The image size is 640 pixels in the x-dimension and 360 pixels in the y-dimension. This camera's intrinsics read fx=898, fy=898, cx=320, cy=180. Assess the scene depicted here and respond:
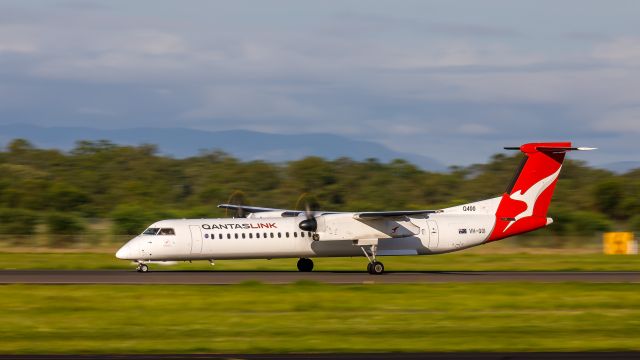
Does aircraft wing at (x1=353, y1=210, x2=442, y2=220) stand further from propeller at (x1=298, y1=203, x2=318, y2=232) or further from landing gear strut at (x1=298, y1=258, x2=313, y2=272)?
landing gear strut at (x1=298, y1=258, x2=313, y2=272)

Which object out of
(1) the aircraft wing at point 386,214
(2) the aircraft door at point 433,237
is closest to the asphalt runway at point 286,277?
(2) the aircraft door at point 433,237

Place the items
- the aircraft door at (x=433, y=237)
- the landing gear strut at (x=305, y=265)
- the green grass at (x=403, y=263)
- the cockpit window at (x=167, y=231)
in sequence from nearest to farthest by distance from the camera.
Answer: the cockpit window at (x=167, y=231), the aircraft door at (x=433, y=237), the landing gear strut at (x=305, y=265), the green grass at (x=403, y=263)

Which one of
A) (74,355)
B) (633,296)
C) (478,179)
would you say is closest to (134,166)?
(478,179)

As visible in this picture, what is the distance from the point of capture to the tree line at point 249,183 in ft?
261

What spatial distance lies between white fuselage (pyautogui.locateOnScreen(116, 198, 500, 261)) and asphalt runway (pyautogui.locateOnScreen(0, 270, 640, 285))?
34.0 inches

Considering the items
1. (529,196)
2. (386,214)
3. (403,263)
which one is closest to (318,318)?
(386,214)

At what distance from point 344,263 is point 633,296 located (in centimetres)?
1831

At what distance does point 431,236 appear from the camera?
36.2 meters

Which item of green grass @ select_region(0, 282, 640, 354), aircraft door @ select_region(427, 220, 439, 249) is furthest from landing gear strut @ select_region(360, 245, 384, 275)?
green grass @ select_region(0, 282, 640, 354)

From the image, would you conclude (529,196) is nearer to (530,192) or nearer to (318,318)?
(530,192)

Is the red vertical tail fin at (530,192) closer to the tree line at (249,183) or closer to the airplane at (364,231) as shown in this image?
the airplane at (364,231)

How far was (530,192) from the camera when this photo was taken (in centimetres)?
3697

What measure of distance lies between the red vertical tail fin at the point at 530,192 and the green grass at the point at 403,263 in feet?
12.0

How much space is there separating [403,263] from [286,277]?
11.5 metres
